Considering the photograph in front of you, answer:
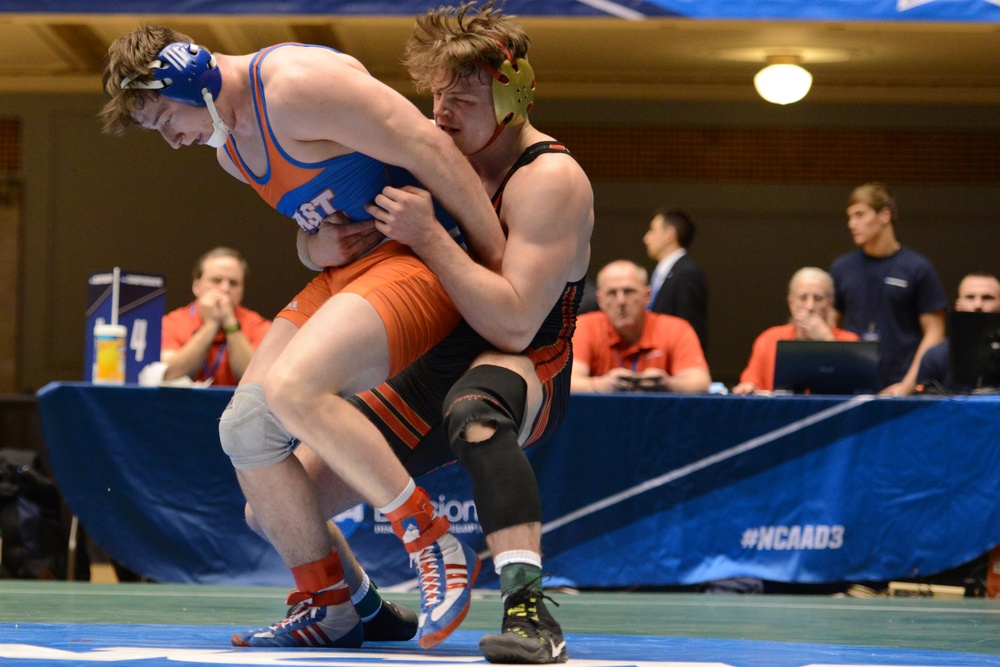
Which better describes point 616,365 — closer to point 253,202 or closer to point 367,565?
point 367,565

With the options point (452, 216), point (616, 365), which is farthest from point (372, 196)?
point (616, 365)

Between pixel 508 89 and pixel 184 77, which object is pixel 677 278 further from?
pixel 184 77

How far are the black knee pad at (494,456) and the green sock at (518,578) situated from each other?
0.07 m

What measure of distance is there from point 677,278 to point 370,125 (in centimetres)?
403

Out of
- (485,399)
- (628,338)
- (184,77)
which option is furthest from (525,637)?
(628,338)

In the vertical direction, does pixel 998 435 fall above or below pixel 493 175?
above

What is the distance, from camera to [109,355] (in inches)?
176

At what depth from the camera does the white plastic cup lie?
444cm

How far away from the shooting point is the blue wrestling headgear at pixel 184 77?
227 centimetres

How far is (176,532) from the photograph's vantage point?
14.2 feet

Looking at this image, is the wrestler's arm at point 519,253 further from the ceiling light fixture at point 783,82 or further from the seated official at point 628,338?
the ceiling light fixture at point 783,82

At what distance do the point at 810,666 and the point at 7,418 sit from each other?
172 inches

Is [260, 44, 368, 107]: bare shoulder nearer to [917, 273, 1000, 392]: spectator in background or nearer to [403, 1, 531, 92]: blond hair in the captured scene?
[403, 1, 531, 92]: blond hair

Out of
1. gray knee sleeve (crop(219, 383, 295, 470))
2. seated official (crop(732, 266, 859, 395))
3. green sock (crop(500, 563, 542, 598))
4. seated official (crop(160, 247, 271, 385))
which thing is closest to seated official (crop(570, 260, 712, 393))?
seated official (crop(732, 266, 859, 395))
